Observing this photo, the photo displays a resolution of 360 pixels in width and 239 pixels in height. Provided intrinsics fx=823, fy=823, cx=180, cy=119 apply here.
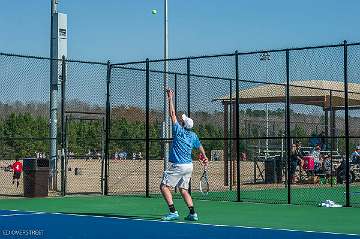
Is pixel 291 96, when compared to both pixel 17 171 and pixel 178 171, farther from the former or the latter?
pixel 178 171

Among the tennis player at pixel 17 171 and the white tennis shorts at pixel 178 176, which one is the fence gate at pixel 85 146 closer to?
the tennis player at pixel 17 171

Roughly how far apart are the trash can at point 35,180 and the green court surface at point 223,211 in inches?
38.9

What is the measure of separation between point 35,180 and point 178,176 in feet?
30.1

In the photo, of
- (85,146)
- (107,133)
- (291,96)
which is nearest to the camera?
(107,133)

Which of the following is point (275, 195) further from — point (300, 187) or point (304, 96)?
point (304, 96)

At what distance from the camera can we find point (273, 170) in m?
30.9

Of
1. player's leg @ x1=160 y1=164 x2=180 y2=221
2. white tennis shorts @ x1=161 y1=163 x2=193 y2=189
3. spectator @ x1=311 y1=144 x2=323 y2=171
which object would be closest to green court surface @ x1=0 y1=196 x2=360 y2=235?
player's leg @ x1=160 y1=164 x2=180 y2=221

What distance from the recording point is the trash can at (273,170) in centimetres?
3072

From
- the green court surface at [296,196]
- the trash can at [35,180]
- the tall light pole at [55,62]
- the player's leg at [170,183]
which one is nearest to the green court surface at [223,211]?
the player's leg at [170,183]

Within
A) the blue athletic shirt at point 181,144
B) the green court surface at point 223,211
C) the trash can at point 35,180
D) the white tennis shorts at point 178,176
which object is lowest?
the green court surface at point 223,211

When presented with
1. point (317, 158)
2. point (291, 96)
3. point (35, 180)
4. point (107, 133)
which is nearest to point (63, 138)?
point (35, 180)

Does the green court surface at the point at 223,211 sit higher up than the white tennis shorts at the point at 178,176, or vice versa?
the white tennis shorts at the point at 178,176

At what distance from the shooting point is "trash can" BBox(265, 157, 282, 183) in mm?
30719

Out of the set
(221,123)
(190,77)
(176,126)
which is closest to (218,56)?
(190,77)
